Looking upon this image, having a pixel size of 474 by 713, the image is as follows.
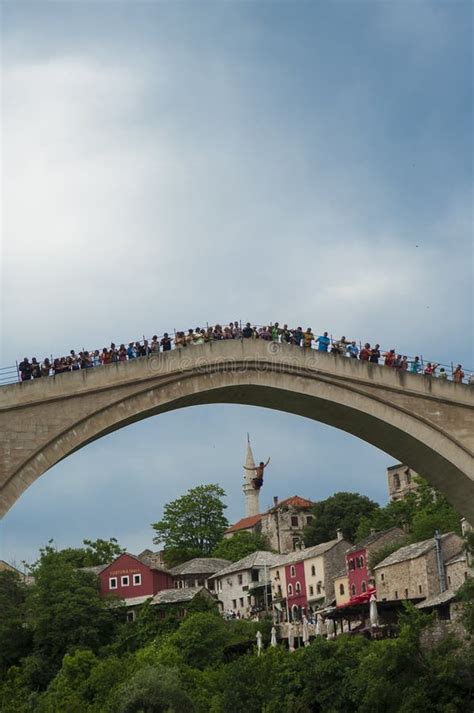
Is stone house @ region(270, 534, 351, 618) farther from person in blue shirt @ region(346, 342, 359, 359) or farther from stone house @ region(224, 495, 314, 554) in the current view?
person in blue shirt @ region(346, 342, 359, 359)

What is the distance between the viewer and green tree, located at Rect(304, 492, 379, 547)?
76875mm

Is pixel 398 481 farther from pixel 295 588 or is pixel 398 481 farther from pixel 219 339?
pixel 219 339

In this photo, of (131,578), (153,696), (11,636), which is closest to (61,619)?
(11,636)

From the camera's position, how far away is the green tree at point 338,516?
76.9 meters

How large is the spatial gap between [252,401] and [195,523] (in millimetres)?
61062

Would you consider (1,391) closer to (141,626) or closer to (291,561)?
(141,626)

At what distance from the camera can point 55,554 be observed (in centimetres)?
6794

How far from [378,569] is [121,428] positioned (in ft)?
102

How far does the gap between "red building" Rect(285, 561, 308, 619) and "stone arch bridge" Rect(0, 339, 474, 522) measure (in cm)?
3796

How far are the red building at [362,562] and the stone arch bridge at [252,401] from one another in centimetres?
3083

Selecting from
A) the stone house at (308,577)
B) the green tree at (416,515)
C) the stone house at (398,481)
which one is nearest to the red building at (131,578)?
the stone house at (308,577)

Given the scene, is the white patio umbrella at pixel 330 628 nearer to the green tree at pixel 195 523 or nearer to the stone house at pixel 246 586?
the stone house at pixel 246 586

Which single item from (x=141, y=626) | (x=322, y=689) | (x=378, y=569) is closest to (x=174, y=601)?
(x=141, y=626)

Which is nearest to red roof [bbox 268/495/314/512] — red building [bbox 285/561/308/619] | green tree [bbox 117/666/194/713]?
red building [bbox 285/561/308/619]
